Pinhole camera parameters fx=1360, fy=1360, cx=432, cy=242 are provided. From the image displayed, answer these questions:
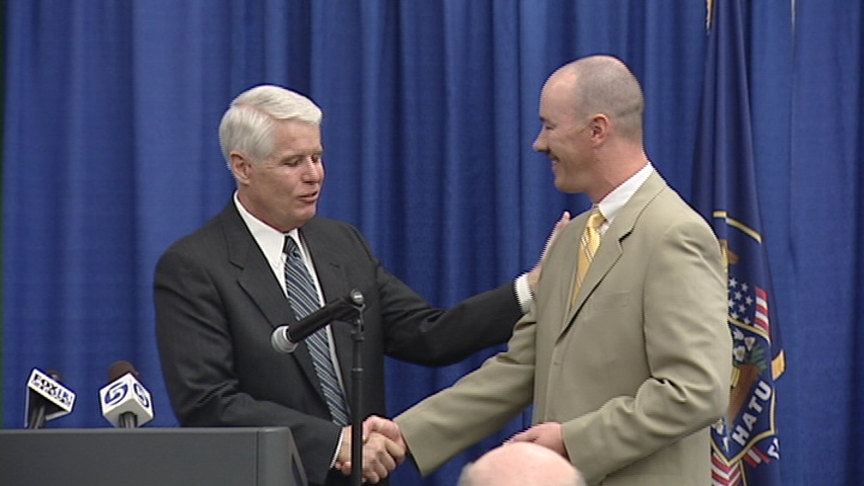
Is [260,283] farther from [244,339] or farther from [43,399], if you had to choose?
[43,399]

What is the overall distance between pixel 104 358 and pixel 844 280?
95.7 inches

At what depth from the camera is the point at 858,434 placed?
4.54m

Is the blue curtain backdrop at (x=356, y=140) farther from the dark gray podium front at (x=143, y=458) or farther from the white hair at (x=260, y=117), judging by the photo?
the dark gray podium front at (x=143, y=458)

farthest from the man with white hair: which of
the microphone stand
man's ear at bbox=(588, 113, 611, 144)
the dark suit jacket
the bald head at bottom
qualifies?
the bald head at bottom

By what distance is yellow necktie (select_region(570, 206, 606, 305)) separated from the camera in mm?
2957

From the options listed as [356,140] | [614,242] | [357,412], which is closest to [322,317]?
[357,412]

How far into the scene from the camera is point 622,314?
111 inches

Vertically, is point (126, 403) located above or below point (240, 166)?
below

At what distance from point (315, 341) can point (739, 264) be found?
5.23ft

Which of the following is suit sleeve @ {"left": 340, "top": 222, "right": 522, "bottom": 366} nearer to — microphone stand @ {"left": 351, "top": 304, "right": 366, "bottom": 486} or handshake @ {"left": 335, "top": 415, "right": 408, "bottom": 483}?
handshake @ {"left": 335, "top": 415, "right": 408, "bottom": 483}

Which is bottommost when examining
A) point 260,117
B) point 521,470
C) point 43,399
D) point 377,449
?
point 377,449

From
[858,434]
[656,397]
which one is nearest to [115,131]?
[656,397]

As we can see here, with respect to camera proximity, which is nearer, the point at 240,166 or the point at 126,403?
the point at 126,403

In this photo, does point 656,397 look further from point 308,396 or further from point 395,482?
point 395,482
